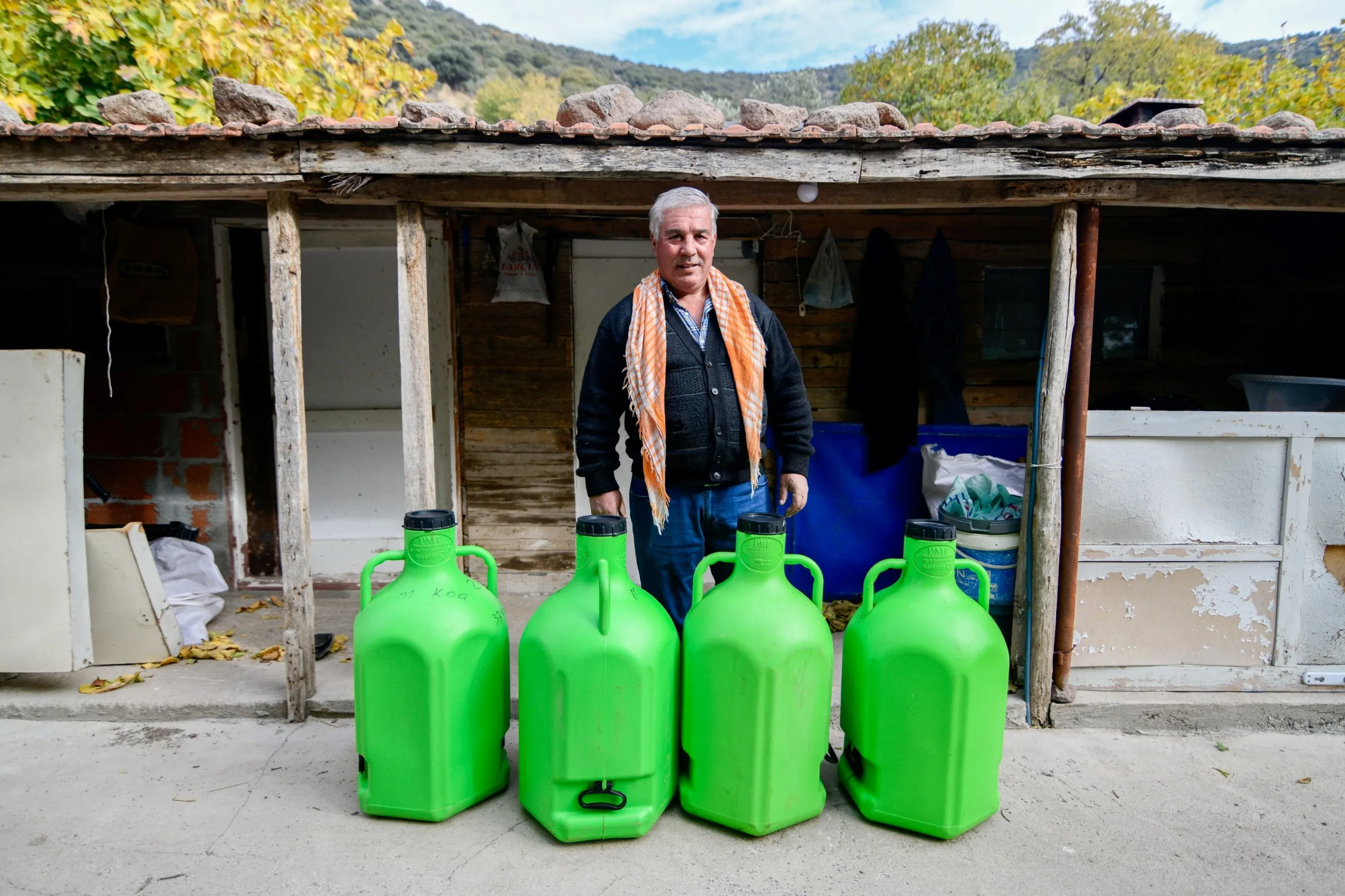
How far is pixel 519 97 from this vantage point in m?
29.2

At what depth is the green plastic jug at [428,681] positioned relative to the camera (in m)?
2.43

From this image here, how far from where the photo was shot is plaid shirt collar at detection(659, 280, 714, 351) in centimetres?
287

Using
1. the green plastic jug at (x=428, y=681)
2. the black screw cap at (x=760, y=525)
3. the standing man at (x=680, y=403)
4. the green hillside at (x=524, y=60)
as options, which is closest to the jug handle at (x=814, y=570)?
the black screw cap at (x=760, y=525)

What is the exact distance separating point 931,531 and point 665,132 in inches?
74.9

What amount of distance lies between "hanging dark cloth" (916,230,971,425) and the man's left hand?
2186 millimetres

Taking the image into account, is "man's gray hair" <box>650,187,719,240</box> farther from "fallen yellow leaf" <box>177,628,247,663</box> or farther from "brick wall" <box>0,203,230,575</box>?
"brick wall" <box>0,203,230,575</box>

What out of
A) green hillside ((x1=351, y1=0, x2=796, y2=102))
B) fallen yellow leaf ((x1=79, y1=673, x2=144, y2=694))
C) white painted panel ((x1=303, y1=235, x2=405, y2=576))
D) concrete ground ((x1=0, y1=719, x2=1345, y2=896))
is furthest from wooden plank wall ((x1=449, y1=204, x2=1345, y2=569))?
green hillside ((x1=351, y1=0, x2=796, y2=102))

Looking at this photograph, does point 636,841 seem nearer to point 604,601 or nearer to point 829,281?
point 604,601

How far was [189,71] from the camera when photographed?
7.59m

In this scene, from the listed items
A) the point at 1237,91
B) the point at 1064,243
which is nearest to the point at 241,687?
the point at 1064,243

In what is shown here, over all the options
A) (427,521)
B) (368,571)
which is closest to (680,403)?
(427,521)

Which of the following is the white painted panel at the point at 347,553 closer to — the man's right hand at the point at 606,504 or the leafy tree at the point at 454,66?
the man's right hand at the point at 606,504

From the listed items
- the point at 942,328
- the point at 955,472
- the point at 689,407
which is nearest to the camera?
the point at 689,407

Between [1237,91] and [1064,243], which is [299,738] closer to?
[1064,243]
